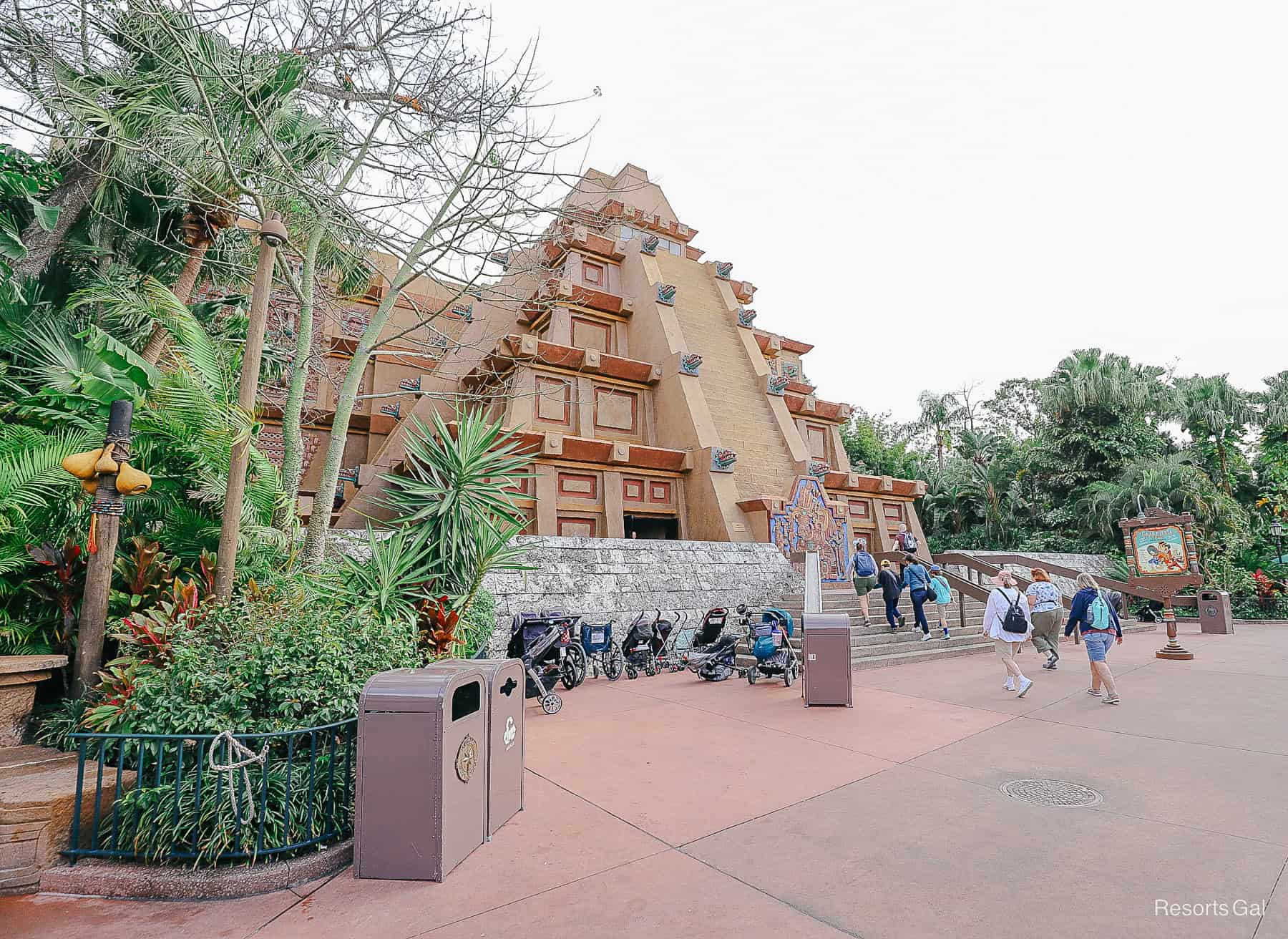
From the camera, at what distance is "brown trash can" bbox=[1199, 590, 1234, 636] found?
1719cm

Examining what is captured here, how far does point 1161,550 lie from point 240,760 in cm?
2014

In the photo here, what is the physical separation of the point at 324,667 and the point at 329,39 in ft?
23.8

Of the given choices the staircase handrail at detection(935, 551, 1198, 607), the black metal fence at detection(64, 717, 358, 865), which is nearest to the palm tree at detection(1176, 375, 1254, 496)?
the staircase handrail at detection(935, 551, 1198, 607)

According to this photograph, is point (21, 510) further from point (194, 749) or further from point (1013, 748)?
point (1013, 748)

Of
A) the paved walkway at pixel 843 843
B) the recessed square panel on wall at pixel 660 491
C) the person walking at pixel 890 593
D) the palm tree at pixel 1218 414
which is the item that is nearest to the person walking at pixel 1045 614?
the person walking at pixel 890 593

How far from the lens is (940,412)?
1759 inches

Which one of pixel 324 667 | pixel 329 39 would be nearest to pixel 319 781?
pixel 324 667

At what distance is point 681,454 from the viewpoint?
18.6 meters

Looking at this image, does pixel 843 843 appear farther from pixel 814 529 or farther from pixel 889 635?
pixel 814 529

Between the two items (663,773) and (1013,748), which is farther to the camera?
(1013,748)

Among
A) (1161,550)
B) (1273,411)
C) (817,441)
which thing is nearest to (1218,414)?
(1273,411)

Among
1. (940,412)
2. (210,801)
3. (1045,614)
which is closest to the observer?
(210,801)

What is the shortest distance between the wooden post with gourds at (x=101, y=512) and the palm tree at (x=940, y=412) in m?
46.6

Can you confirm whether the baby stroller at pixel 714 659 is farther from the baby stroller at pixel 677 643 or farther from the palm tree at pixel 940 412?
the palm tree at pixel 940 412
